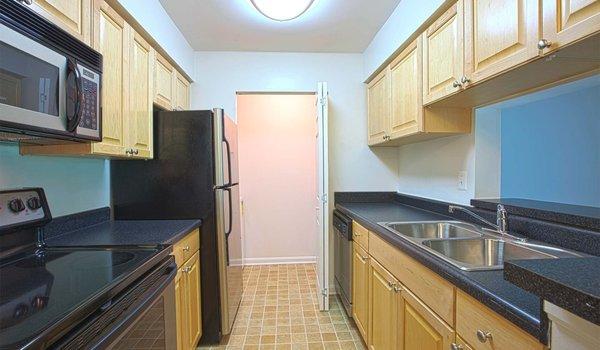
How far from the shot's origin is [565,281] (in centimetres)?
50

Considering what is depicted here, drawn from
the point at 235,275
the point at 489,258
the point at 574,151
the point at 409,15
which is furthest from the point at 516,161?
the point at 235,275

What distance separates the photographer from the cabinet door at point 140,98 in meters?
1.73

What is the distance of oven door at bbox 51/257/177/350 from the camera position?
780 mm

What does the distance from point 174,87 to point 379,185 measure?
80.6 inches

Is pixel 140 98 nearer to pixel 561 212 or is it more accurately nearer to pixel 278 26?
pixel 278 26

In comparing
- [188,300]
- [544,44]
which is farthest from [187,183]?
[544,44]

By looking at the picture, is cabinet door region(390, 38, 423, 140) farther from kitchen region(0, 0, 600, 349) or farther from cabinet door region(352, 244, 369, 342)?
cabinet door region(352, 244, 369, 342)

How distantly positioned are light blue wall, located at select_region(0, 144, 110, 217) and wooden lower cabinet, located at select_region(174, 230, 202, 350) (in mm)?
629

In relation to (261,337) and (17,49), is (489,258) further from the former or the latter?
(17,49)

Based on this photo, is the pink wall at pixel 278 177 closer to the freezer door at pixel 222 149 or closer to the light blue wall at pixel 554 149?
the freezer door at pixel 222 149

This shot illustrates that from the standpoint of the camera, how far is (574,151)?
1400mm

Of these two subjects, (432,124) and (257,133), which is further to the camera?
(257,133)

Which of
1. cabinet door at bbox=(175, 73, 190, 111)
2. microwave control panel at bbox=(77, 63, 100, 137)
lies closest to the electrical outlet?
microwave control panel at bbox=(77, 63, 100, 137)

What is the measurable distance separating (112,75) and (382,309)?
1885 millimetres
